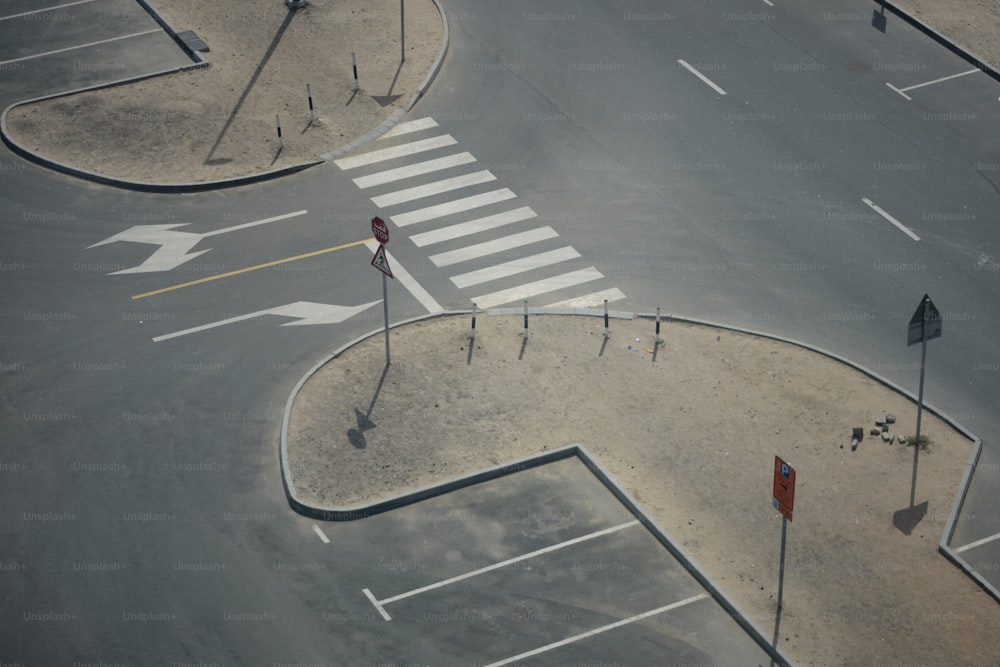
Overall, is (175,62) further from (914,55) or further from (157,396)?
(914,55)

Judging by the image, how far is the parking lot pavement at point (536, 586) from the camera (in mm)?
23406

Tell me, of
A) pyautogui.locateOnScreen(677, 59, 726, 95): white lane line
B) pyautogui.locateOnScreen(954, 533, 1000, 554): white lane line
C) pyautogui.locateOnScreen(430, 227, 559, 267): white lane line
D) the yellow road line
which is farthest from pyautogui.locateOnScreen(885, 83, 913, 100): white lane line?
pyautogui.locateOnScreen(954, 533, 1000, 554): white lane line

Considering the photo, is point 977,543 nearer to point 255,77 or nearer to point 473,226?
point 473,226

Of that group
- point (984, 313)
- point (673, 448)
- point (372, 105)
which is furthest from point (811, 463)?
point (372, 105)

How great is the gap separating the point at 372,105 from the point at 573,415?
14782 mm

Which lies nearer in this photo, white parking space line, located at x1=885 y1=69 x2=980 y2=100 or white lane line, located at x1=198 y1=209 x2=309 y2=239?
white lane line, located at x1=198 y1=209 x2=309 y2=239

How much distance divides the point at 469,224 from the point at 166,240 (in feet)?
26.4

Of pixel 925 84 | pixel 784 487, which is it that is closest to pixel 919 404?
pixel 784 487

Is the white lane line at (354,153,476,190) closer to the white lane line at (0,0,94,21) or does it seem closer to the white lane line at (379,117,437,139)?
the white lane line at (379,117,437,139)

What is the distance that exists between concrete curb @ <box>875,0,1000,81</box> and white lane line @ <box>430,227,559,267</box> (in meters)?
15.9

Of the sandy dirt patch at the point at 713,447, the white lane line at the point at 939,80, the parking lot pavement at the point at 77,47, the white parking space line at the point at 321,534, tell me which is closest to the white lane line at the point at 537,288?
the sandy dirt patch at the point at 713,447

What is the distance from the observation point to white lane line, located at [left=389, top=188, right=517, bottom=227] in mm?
34938

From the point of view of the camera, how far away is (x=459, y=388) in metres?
29.2

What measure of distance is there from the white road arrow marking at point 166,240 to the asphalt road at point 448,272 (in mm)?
253
